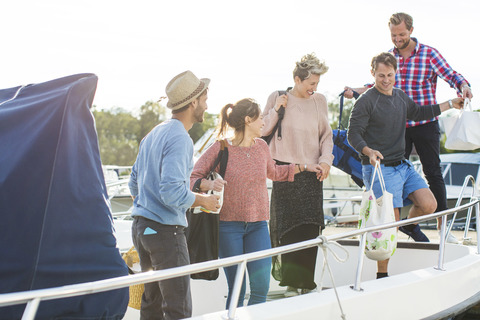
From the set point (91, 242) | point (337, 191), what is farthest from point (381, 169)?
point (337, 191)

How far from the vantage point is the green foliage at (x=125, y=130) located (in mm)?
47281

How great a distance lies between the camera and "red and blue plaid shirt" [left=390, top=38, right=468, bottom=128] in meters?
4.88

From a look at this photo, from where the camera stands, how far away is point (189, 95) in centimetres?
296

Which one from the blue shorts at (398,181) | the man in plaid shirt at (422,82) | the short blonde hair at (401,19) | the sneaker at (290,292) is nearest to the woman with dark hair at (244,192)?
the blue shorts at (398,181)

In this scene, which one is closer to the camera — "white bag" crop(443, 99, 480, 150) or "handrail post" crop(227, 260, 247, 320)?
"handrail post" crop(227, 260, 247, 320)

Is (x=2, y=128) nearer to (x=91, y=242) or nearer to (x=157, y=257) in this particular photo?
(x=91, y=242)

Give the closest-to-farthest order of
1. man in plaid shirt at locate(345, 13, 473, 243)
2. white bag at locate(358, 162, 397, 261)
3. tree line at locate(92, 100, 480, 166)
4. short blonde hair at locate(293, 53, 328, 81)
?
white bag at locate(358, 162, 397, 261)
short blonde hair at locate(293, 53, 328, 81)
man in plaid shirt at locate(345, 13, 473, 243)
tree line at locate(92, 100, 480, 166)

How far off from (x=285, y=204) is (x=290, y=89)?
890mm

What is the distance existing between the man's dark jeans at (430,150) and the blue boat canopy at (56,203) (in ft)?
12.1

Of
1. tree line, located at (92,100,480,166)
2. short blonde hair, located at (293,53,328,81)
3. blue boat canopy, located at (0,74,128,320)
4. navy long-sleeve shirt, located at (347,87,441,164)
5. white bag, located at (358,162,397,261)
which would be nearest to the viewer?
blue boat canopy, located at (0,74,128,320)

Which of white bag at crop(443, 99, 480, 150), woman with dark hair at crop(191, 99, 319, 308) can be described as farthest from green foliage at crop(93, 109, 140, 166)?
woman with dark hair at crop(191, 99, 319, 308)

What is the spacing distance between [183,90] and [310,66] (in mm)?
1294

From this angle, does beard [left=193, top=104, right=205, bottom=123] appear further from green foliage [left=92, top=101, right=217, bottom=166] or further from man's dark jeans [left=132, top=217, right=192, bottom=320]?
green foliage [left=92, top=101, right=217, bottom=166]

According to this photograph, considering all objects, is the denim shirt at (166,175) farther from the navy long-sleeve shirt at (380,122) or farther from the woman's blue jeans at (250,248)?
the navy long-sleeve shirt at (380,122)
